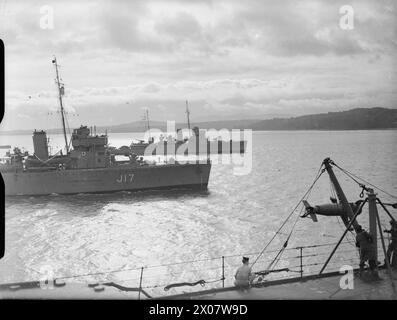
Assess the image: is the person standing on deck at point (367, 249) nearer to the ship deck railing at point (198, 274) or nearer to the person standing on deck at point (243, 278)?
the person standing on deck at point (243, 278)

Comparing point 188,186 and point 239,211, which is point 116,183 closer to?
point 188,186

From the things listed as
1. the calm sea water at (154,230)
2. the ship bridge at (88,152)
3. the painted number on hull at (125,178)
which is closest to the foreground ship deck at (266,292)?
the calm sea water at (154,230)

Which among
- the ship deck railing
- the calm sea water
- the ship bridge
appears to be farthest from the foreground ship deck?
the ship bridge

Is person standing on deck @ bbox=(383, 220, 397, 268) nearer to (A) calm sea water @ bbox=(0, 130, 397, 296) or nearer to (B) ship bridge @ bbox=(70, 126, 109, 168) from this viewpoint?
(A) calm sea water @ bbox=(0, 130, 397, 296)

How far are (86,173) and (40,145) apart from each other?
7.34 metres

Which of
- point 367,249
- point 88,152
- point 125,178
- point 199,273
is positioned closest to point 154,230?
point 199,273

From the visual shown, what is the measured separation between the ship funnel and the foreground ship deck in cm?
4077

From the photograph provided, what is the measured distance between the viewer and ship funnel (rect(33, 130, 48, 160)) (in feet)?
157

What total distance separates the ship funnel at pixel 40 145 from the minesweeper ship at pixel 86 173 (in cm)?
115

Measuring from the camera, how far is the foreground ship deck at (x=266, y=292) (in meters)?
8.39

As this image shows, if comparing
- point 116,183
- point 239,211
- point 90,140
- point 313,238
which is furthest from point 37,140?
point 313,238

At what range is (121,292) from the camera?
904 cm

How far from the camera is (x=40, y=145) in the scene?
158 ft

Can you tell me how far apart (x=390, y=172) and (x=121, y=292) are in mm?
57451
